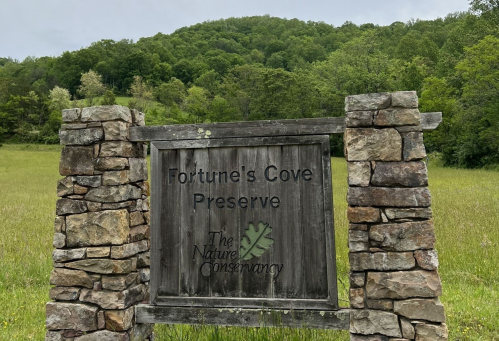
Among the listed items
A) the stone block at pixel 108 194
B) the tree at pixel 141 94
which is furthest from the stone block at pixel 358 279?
the tree at pixel 141 94

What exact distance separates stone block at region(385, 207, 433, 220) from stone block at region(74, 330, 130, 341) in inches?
95.4

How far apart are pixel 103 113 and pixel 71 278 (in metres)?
1.47

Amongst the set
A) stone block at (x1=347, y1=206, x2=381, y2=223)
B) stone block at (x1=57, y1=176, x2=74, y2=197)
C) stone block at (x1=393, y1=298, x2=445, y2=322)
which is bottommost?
stone block at (x1=393, y1=298, x2=445, y2=322)

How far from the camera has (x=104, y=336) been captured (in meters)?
3.41

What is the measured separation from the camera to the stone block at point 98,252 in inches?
135

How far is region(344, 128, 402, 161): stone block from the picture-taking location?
3018mm

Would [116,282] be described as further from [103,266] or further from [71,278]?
[71,278]

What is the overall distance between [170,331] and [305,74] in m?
55.6

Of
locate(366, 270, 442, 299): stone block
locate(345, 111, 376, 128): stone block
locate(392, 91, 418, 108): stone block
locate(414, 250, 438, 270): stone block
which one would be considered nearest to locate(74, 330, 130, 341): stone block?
locate(366, 270, 442, 299): stone block

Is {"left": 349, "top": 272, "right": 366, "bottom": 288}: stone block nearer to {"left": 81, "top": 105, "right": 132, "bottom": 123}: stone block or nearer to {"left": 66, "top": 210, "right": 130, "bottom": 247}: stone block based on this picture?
{"left": 66, "top": 210, "right": 130, "bottom": 247}: stone block

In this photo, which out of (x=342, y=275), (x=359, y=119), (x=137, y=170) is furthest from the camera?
(x=342, y=275)

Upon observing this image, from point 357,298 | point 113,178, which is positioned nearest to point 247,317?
point 357,298

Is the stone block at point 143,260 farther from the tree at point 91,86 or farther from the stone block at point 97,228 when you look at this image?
the tree at point 91,86

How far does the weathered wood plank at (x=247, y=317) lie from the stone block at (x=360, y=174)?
3.34 feet
